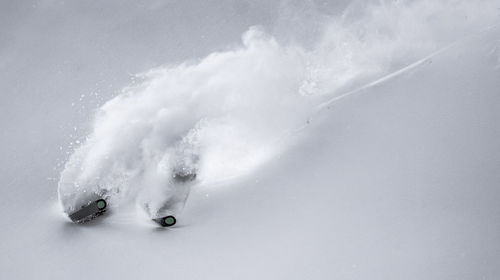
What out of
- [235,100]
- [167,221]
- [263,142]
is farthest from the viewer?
[235,100]

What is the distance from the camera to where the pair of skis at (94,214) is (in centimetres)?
431

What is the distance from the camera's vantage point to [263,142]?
476 cm

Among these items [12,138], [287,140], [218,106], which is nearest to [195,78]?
[218,106]

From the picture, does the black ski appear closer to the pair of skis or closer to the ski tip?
the pair of skis

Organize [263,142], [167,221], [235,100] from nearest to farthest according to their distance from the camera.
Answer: [167,221]
[263,142]
[235,100]

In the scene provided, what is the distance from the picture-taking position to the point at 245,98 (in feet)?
16.0

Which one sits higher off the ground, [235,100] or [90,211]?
[235,100]

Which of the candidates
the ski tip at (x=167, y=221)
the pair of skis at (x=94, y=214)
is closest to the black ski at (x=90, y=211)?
the pair of skis at (x=94, y=214)

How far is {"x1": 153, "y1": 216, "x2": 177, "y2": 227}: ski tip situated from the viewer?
14.1 ft

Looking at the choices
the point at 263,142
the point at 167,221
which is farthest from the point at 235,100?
the point at 167,221

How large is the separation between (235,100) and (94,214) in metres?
1.51

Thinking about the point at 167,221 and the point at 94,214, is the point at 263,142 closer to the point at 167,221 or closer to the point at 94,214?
the point at 167,221

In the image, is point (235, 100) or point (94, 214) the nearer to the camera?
point (94, 214)

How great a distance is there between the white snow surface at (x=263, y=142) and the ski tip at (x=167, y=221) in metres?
0.07
